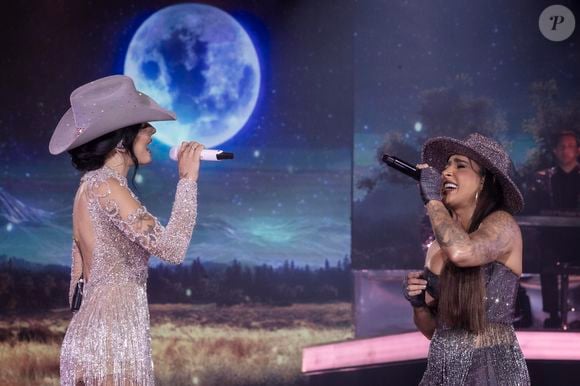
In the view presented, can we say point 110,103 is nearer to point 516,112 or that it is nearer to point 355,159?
point 355,159

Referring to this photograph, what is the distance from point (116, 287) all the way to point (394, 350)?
11.2 ft

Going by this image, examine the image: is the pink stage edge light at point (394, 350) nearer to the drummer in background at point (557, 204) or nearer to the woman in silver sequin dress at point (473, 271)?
the drummer in background at point (557, 204)

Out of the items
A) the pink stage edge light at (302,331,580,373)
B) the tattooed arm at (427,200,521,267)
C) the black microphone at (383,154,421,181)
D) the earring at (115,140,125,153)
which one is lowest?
the pink stage edge light at (302,331,580,373)

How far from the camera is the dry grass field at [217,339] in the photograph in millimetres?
5328

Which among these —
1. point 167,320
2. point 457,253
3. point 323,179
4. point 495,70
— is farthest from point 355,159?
point 457,253

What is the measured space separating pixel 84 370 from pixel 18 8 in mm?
3919

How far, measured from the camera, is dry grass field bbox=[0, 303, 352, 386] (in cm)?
533

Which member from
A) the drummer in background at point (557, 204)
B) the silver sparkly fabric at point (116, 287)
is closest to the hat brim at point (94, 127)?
the silver sparkly fabric at point (116, 287)

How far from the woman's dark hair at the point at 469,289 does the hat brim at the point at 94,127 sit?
105cm

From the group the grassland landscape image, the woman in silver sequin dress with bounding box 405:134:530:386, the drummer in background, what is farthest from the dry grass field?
the woman in silver sequin dress with bounding box 405:134:530:386

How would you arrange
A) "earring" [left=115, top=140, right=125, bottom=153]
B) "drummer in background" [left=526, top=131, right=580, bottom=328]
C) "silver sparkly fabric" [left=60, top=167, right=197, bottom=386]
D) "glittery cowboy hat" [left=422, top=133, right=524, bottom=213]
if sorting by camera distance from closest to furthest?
"silver sparkly fabric" [left=60, top=167, right=197, bottom=386]
"earring" [left=115, top=140, right=125, bottom=153]
"glittery cowboy hat" [left=422, top=133, right=524, bottom=213]
"drummer in background" [left=526, top=131, right=580, bottom=328]

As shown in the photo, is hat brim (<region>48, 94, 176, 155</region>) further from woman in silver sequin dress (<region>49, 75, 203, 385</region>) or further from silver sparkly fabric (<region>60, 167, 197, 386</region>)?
silver sparkly fabric (<region>60, 167, 197, 386</region>)

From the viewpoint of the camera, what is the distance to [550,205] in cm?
536

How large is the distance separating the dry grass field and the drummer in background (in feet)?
4.45
